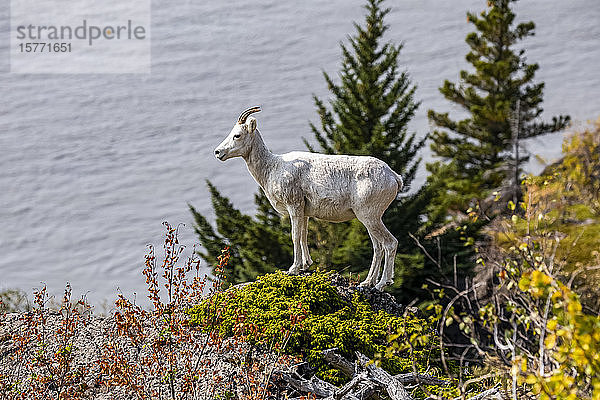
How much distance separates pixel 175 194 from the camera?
11.1m

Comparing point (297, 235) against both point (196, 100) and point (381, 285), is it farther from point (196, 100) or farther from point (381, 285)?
point (196, 100)

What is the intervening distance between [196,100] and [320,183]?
738 cm

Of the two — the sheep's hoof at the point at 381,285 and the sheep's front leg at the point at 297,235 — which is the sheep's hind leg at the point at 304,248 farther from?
the sheep's hoof at the point at 381,285

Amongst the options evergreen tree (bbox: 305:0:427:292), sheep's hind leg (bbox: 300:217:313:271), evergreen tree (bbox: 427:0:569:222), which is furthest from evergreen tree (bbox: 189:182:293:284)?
evergreen tree (bbox: 427:0:569:222)

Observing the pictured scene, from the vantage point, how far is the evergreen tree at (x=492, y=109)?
36.7 ft

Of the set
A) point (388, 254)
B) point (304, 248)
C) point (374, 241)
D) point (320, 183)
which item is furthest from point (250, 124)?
point (388, 254)

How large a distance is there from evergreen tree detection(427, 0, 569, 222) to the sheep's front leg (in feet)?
21.2

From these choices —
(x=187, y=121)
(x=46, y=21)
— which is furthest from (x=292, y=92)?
(x=46, y=21)

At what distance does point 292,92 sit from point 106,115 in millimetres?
3167

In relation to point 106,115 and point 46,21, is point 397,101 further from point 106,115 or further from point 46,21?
point 46,21

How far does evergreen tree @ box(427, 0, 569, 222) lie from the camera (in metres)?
11.2

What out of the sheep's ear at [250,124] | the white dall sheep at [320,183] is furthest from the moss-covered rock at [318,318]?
the sheep's ear at [250,124]

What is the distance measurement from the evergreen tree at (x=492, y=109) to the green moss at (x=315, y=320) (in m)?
6.63

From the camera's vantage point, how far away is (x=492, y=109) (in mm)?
11344
